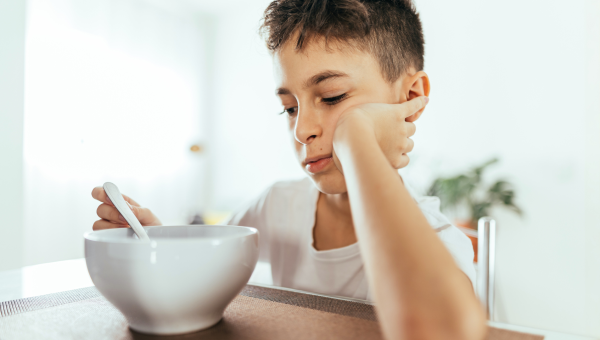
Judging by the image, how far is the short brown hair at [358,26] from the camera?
0.70m

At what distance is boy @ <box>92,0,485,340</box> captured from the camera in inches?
9.7

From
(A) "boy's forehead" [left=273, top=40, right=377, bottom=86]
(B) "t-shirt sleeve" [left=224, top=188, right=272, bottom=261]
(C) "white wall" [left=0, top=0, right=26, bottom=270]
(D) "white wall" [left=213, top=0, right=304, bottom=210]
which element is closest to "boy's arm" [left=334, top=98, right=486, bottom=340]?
(A) "boy's forehead" [left=273, top=40, right=377, bottom=86]

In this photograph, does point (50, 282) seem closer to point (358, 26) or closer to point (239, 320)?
point (239, 320)

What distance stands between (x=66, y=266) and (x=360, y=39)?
0.67 metres

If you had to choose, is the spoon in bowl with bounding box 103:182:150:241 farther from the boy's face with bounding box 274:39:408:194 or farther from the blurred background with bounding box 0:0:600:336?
the blurred background with bounding box 0:0:600:336

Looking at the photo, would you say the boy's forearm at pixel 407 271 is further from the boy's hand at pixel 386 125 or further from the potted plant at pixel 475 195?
the potted plant at pixel 475 195

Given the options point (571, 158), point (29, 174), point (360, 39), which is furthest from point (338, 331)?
point (29, 174)

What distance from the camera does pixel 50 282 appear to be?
1.79ft

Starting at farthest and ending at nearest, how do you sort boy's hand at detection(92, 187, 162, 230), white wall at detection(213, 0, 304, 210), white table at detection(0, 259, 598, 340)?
white wall at detection(213, 0, 304, 210) → boy's hand at detection(92, 187, 162, 230) → white table at detection(0, 259, 598, 340)

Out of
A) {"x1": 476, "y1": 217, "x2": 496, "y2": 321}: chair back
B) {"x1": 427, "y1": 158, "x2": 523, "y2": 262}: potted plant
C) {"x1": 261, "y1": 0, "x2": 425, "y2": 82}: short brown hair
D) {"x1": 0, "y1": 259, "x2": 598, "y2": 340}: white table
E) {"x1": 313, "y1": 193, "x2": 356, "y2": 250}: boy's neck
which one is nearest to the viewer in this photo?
{"x1": 0, "y1": 259, "x2": 598, "y2": 340}: white table

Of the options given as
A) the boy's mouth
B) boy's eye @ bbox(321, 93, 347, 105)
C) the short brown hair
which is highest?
the short brown hair

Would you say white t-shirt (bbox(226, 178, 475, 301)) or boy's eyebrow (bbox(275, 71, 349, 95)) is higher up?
boy's eyebrow (bbox(275, 71, 349, 95))

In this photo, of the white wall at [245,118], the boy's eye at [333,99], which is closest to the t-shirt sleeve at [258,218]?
the boy's eye at [333,99]

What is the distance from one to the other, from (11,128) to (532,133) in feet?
10.0
